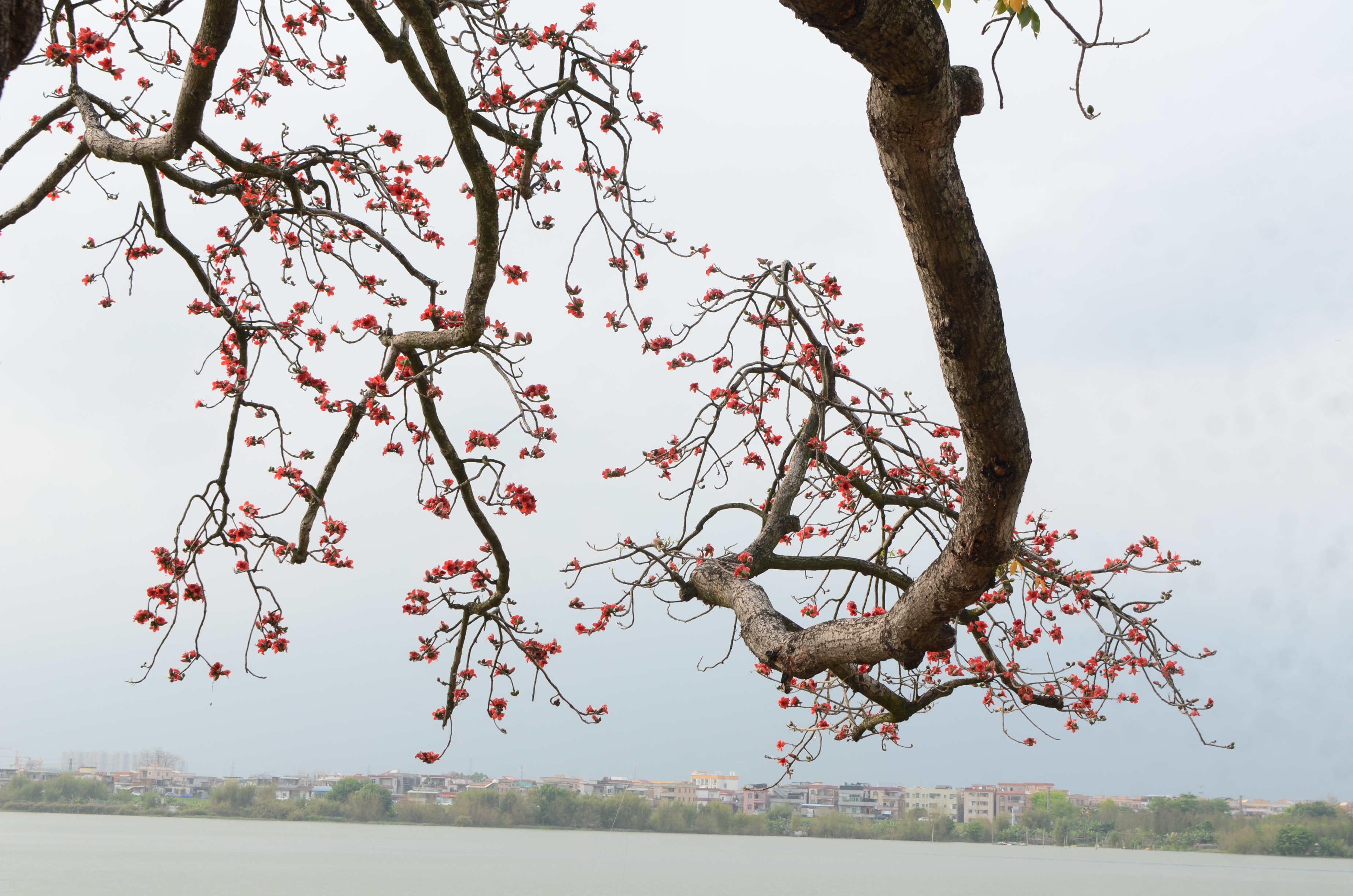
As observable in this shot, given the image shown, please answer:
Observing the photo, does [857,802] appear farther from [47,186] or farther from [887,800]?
[47,186]

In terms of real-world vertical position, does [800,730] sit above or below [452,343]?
below

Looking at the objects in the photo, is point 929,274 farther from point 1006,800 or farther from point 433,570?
point 1006,800

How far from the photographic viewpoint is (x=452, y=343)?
3959mm

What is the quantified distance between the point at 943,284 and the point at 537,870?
4900 centimetres

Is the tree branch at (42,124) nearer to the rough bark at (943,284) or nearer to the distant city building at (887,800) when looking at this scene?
the rough bark at (943,284)

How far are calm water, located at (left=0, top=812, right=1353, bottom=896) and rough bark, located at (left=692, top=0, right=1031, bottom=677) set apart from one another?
105 feet

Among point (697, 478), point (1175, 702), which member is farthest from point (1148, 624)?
point (697, 478)

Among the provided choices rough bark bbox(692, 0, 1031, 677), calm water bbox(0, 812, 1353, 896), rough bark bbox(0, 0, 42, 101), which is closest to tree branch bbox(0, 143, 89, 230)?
rough bark bbox(0, 0, 42, 101)

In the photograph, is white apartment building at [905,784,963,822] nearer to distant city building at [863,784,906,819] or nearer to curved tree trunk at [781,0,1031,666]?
distant city building at [863,784,906,819]

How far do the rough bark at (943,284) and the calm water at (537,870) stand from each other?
105ft

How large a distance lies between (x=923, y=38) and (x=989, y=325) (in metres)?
0.65

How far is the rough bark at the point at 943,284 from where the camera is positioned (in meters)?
1.73

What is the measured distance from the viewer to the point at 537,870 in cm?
4619

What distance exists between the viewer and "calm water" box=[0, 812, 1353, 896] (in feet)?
118
